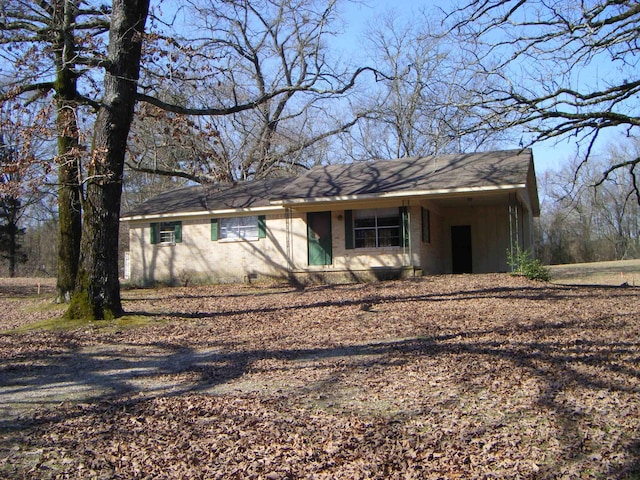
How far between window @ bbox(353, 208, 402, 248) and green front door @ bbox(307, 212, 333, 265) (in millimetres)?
918

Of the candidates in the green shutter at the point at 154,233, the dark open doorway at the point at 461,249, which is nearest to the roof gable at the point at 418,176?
the dark open doorway at the point at 461,249

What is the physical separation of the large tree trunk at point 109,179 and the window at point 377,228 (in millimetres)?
9662

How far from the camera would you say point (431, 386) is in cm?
618

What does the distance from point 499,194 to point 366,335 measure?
10.4 metres

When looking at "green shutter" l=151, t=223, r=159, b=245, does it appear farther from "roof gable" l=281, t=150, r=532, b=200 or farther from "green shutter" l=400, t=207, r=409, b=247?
"green shutter" l=400, t=207, r=409, b=247

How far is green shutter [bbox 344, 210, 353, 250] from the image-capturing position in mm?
19312

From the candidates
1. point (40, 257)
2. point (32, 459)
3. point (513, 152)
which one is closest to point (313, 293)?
point (513, 152)

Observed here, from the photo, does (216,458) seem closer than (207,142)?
Yes

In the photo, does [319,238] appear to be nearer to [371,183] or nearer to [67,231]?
[371,183]

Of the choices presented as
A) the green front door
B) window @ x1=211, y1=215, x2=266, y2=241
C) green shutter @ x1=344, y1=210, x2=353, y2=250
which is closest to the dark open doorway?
green shutter @ x1=344, y1=210, x2=353, y2=250

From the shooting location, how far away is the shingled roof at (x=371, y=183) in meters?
17.8

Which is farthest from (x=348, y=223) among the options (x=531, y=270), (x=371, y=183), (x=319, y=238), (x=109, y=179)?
(x=109, y=179)

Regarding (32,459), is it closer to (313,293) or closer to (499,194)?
(313,293)

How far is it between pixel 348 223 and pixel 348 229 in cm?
20
